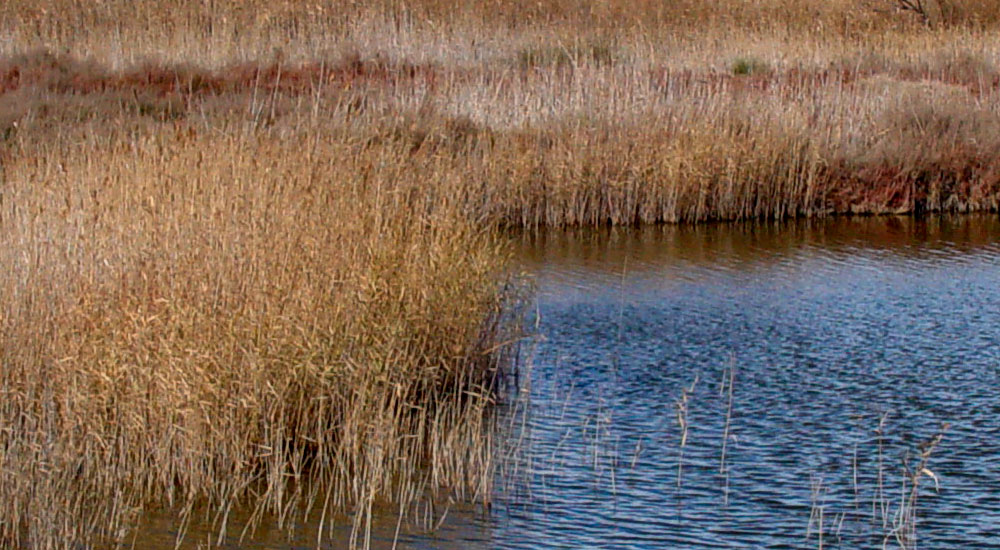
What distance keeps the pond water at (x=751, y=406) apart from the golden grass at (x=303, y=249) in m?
0.42

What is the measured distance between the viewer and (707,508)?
232 inches

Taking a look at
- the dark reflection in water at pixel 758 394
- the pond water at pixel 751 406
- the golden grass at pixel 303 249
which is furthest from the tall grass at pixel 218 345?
the dark reflection in water at pixel 758 394

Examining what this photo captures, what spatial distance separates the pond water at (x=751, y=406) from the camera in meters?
5.70

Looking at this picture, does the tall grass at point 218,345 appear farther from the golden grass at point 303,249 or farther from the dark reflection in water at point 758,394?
the dark reflection in water at point 758,394

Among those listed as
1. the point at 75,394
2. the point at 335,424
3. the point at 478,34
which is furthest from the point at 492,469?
the point at 478,34

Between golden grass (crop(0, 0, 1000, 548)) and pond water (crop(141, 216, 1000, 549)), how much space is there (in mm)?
420

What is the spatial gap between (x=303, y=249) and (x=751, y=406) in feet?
8.23

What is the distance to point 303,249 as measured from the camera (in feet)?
21.2

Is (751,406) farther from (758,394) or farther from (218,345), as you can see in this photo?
(218,345)

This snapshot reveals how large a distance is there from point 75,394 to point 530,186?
8.08 meters

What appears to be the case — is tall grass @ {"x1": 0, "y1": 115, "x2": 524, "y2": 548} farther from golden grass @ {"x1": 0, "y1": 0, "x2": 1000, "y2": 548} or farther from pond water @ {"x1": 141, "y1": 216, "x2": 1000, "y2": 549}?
pond water @ {"x1": 141, "y1": 216, "x2": 1000, "y2": 549}

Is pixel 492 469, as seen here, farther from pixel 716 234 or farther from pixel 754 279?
pixel 716 234

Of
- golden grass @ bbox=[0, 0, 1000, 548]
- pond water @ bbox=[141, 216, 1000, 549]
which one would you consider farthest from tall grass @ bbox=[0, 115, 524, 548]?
pond water @ bbox=[141, 216, 1000, 549]

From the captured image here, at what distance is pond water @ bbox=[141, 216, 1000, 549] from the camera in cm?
570
